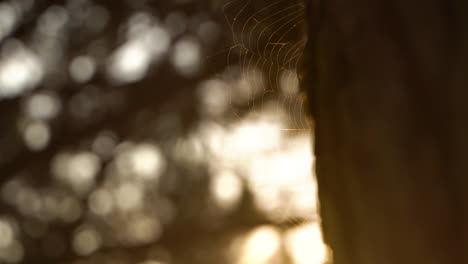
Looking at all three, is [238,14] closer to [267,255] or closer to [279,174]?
[279,174]

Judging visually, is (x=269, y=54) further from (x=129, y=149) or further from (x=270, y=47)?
(x=129, y=149)

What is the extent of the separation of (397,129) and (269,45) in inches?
13.6

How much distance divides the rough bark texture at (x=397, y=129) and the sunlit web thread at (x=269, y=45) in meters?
0.23

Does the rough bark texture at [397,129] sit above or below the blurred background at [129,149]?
below

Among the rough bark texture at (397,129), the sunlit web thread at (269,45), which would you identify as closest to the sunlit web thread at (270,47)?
the sunlit web thread at (269,45)

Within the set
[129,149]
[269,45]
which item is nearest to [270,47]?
[269,45]

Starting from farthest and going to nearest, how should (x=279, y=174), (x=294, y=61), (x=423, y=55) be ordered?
(x=279, y=174) < (x=294, y=61) < (x=423, y=55)

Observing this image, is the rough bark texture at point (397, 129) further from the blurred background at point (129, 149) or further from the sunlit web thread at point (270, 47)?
the blurred background at point (129, 149)

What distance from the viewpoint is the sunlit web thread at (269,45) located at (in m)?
0.48

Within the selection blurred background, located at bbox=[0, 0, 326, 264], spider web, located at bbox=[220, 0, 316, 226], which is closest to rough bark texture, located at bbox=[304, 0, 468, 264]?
spider web, located at bbox=[220, 0, 316, 226]

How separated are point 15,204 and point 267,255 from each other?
44cm

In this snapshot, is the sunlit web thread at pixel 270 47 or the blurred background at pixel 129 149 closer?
the sunlit web thread at pixel 270 47

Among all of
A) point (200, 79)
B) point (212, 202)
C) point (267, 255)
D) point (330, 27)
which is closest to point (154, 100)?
point (200, 79)

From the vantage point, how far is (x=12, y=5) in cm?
70
